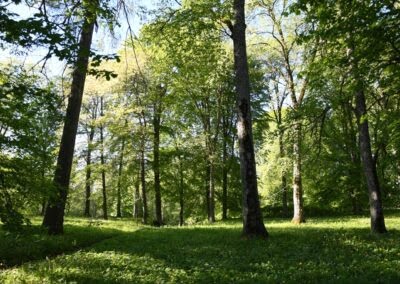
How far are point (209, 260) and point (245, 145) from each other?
16.8 ft

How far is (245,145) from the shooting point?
14.9 meters

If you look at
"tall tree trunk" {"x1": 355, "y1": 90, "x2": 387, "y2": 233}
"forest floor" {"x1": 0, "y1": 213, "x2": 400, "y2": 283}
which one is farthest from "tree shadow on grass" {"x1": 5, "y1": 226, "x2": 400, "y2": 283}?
"tall tree trunk" {"x1": 355, "y1": 90, "x2": 387, "y2": 233}

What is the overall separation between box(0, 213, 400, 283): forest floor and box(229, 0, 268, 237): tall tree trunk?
723 millimetres

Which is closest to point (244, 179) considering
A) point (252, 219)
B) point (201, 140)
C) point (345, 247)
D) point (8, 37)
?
point (252, 219)

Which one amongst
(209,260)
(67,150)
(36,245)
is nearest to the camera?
(209,260)

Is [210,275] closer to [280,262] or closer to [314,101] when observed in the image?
[280,262]

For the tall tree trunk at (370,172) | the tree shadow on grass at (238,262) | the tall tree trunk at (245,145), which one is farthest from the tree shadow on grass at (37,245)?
the tall tree trunk at (370,172)

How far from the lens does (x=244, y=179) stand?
14.8 metres

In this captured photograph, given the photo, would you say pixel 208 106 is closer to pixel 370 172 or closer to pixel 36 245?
pixel 370 172

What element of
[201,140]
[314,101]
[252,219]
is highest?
[201,140]

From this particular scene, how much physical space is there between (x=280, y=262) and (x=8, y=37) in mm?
7809

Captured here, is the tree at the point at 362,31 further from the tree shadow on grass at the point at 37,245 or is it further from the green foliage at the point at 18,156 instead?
the tree shadow on grass at the point at 37,245

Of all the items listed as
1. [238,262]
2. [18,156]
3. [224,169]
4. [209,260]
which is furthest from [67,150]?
[224,169]

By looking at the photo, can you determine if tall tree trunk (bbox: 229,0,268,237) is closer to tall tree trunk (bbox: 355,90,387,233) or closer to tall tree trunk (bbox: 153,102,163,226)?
tall tree trunk (bbox: 355,90,387,233)
